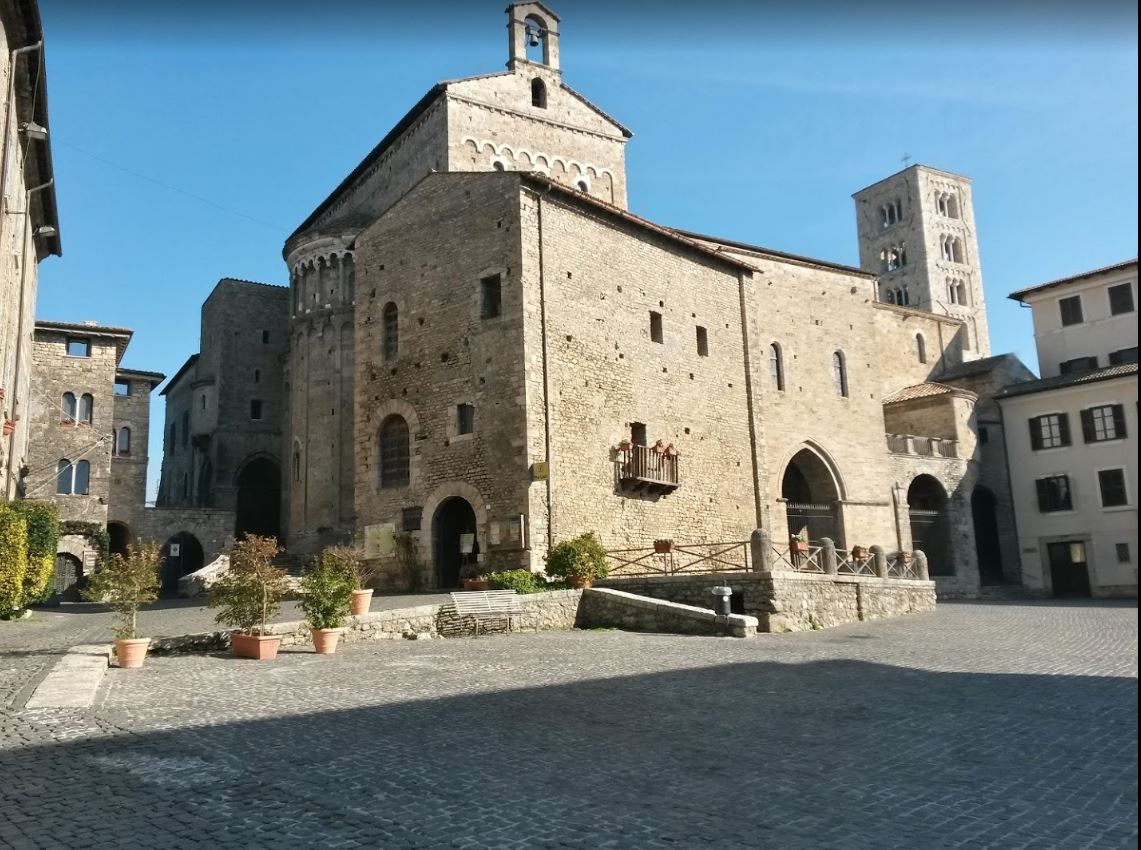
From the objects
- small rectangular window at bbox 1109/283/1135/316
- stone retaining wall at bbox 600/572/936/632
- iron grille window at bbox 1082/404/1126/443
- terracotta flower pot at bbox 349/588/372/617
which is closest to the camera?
small rectangular window at bbox 1109/283/1135/316

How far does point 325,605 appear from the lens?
14836 millimetres

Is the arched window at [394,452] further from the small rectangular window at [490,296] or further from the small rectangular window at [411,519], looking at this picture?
the small rectangular window at [490,296]

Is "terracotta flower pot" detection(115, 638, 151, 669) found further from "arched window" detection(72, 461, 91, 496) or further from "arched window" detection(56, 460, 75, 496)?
"arched window" detection(56, 460, 75, 496)

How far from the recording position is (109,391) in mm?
37125

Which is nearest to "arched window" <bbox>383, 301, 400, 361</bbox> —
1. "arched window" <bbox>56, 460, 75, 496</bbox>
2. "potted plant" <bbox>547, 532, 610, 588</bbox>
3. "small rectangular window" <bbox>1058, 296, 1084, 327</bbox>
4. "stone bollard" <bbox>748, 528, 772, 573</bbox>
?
"potted plant" <bbox>547, 532, 610, 588</bbox>

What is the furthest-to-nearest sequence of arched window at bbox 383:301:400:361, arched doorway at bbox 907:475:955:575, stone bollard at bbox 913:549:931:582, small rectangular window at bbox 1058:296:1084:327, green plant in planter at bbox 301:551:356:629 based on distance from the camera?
arched doorway at bbox 907:475:955:575 < small rectangular window at bbox 1058:296:1084:327 < stone bollard at bbox 913:549:931:582 < arched window at bbox 383:301:400:361 < green plant in planter at bbox 301:551:356:629

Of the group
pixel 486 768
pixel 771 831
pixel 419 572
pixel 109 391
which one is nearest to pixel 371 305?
pixel 419 572

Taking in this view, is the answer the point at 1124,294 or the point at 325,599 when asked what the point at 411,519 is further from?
the point at 1124,294

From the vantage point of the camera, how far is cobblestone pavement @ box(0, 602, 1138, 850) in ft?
19.4

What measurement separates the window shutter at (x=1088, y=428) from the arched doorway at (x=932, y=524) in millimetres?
6877

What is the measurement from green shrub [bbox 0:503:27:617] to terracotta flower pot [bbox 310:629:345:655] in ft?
25.2

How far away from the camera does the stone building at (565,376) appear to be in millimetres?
24016

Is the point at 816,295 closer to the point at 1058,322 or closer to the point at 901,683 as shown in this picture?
the point at 1058,322

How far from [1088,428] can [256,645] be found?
2816 cm
